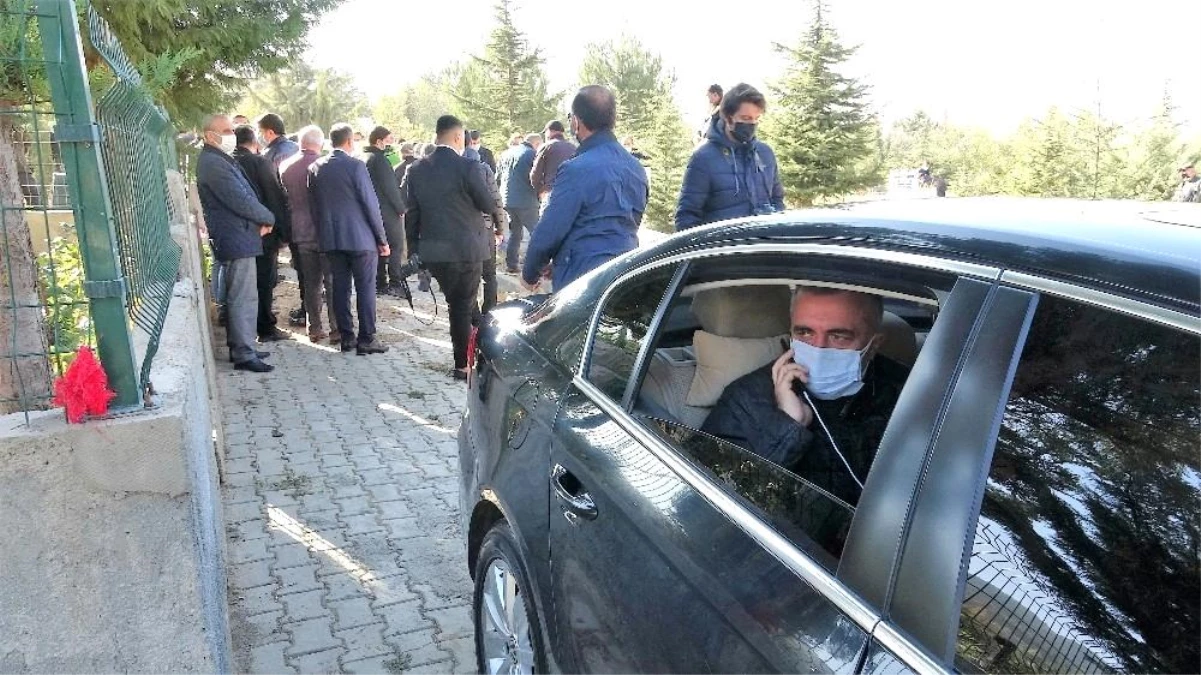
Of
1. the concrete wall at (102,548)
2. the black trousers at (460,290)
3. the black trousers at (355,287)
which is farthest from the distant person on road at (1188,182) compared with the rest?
the concrete wall at (102,548)

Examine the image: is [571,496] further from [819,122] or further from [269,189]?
[819,122]

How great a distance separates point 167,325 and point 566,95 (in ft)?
150

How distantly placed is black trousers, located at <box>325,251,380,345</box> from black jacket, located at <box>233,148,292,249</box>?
550 millimetres

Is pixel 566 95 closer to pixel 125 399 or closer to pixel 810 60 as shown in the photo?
pixel 810 60

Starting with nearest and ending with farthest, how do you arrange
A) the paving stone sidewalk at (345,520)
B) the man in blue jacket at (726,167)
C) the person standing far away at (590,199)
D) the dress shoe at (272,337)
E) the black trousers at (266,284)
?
the paving stone sidewalk at (345,520) < the person standing far away at (590,199) < the man in blue jacket at (726,167) < the black trousers at (266,284) < the dress shoe at (272,337)

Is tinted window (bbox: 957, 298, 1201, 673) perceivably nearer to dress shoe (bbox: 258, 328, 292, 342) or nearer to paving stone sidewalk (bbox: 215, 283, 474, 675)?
paving stone sidewalk (bbox: 215, 283, 474, 675)

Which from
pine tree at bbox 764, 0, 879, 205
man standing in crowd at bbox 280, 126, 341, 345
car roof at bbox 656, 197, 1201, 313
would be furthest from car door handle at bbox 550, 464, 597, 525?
pine tree at bbox 764, 0, 879, 205

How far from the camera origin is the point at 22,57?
2.09 m

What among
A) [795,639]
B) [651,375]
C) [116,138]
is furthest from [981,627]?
[116,138]

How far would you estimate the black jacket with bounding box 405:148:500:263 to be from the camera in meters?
6.73

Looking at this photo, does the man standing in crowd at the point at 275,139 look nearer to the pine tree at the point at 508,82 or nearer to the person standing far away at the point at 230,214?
the person standing far away at the point at 230,214

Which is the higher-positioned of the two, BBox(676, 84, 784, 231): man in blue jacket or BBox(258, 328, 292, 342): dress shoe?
BBox(676, 84, 784, 231): man in blue jacket

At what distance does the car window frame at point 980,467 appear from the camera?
1.21m

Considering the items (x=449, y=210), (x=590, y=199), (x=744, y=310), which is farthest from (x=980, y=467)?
(x=449, y=210)
